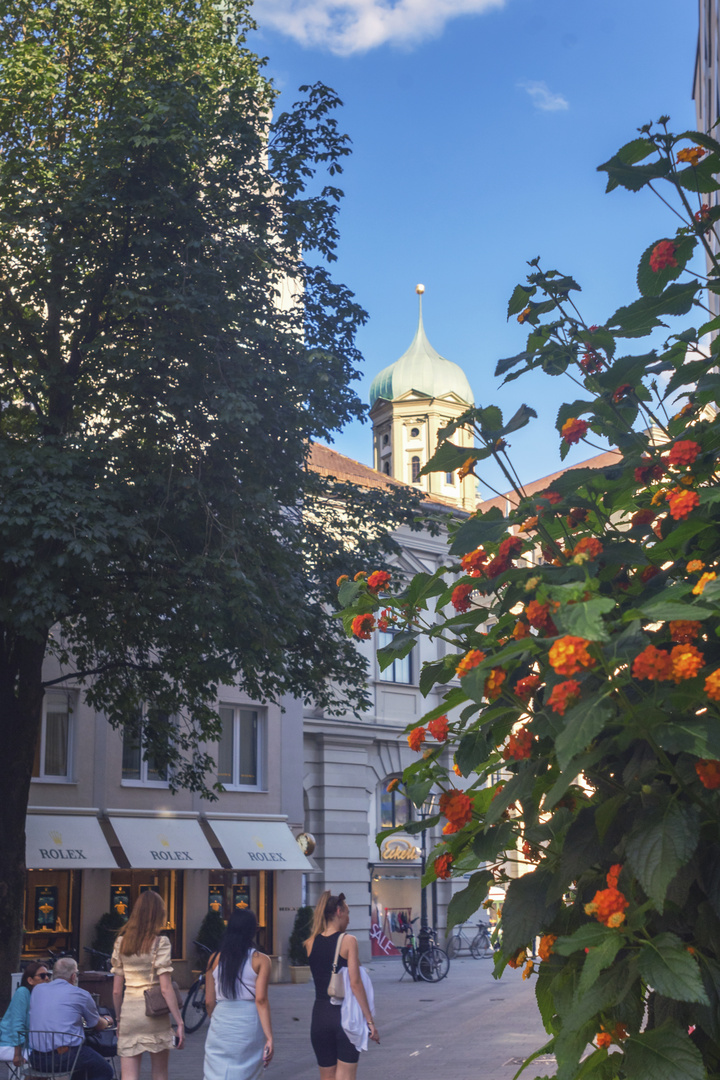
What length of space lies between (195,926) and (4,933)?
12967 mm

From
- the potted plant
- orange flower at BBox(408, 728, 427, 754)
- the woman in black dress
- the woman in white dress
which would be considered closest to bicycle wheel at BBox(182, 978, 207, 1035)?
the potted plant

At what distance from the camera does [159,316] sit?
47.8ft

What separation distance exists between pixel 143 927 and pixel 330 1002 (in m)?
1.50

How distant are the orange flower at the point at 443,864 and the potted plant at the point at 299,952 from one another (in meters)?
26.4

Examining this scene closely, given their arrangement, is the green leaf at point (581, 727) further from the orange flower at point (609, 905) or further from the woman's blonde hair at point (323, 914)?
the woman's blonde hair at point (323, 914)

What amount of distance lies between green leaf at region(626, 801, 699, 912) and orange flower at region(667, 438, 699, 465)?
0.77m

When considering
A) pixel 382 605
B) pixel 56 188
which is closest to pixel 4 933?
pixel 56 188

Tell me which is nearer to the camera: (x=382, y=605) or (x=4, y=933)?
(x=382, y=605)

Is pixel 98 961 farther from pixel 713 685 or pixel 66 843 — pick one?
pixel 713 685

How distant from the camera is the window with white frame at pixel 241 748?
28766 millimetres

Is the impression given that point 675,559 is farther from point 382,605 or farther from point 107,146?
point 107,146

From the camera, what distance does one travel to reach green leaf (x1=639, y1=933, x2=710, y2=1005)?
1.92m

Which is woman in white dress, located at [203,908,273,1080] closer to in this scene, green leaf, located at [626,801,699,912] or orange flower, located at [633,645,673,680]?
green leaf, located at [626,801,699,912]

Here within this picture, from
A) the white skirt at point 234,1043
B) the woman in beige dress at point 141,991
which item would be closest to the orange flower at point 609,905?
the white skirt at point 234,1043
